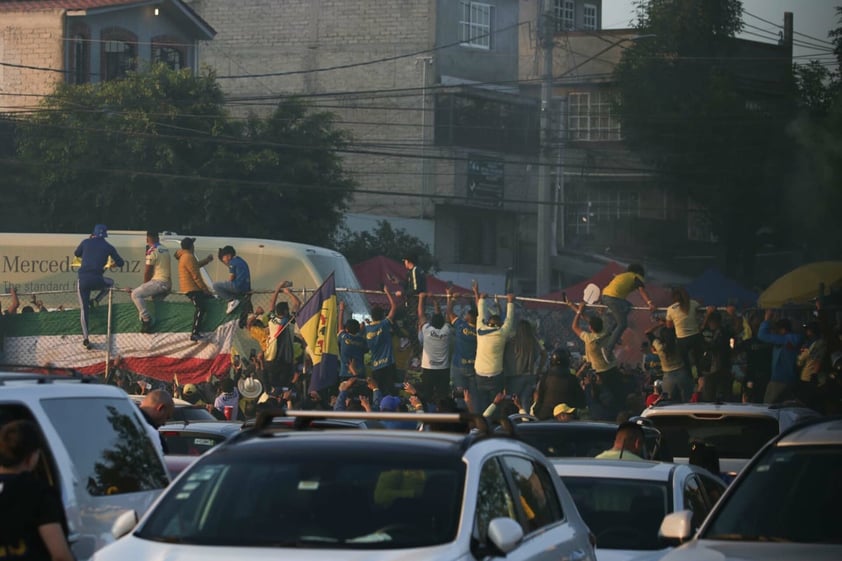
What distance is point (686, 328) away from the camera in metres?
22.9

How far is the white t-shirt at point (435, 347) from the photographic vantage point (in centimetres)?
2372

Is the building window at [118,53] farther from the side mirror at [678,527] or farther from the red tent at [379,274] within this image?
the side mirror at [678,527]

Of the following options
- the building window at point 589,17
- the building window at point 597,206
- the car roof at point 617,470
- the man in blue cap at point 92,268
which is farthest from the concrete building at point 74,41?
the car roof at point 617,470

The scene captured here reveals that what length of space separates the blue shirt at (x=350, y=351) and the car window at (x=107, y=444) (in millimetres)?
15685

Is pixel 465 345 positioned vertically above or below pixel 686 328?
below

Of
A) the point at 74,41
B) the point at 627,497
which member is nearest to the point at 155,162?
the point at 74,41

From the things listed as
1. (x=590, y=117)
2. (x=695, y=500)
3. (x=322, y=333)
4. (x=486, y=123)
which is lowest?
(x=322, y=333)

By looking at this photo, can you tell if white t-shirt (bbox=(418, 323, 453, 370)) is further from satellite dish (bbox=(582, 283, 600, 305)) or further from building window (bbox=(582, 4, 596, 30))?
building window (bbox=(582, 4, 596, 30))

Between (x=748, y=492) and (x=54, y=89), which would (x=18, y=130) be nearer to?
(x=54, y=89)

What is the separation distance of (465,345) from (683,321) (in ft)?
10.7

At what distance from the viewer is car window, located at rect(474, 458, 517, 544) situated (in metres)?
6.21

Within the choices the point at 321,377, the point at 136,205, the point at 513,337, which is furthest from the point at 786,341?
the point at 136,205

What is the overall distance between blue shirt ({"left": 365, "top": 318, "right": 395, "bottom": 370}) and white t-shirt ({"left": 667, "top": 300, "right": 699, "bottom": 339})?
14.1ft

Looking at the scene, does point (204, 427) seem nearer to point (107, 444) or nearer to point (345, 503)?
point (107, 444)
